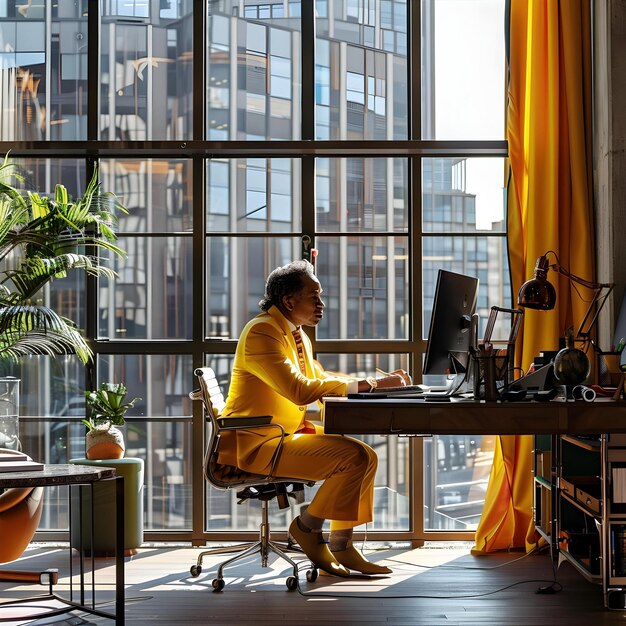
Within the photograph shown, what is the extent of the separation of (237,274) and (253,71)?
1.16 metres

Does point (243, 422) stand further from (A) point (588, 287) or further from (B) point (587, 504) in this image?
(A) point (588, 287)

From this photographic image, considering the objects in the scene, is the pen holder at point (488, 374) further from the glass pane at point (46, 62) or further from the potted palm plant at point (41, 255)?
the glass pane at point (46, 62)

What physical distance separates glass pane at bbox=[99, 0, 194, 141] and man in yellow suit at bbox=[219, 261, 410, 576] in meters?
1.42

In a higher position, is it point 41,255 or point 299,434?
point 41,255

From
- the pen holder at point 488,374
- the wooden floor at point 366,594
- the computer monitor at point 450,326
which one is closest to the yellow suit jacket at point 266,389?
the computer monitor at point 450,326

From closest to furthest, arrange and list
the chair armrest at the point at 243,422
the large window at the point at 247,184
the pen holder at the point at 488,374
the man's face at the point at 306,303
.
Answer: the pen holder at the point at 488,374, the chair armrest at the point at 243,422, the man's face at the point at 306,303, the large window at the point at 247,184

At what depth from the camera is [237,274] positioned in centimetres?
502

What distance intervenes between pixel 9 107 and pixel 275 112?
4.95ft

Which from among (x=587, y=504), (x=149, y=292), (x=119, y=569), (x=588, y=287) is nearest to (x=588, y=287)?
(x=588, y=287)

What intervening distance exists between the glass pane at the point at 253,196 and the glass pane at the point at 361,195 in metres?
0.15

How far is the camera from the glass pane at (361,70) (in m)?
5.02

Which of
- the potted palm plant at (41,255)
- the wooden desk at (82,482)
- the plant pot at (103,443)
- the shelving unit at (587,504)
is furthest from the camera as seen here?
the plant pot at (103,443)

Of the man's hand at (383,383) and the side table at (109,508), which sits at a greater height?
the man's hand at (383,383)

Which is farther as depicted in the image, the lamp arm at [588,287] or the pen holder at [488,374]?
the lamp arm at [588,287]
